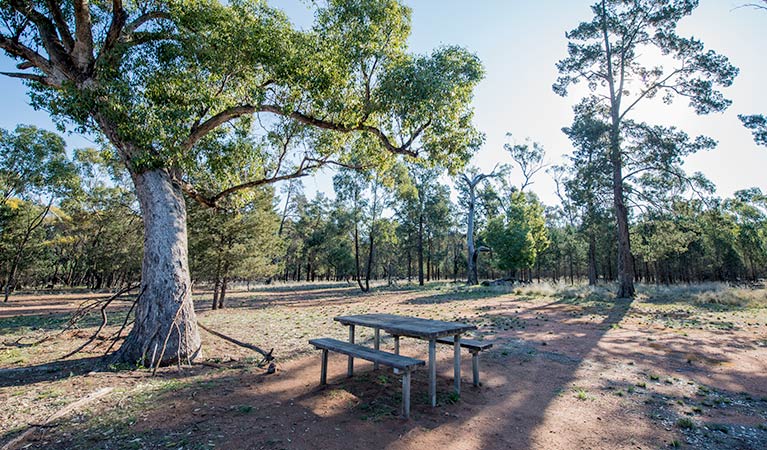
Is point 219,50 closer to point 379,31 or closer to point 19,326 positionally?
point 379,31

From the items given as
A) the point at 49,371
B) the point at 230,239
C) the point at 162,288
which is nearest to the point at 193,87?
the point at 162,288

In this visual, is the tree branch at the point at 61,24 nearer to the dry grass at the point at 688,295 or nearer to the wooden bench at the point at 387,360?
the wooden bench at the point at 387,360

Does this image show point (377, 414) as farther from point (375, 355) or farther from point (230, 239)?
point (230, 239)

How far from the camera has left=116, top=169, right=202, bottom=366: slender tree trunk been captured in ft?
19.5

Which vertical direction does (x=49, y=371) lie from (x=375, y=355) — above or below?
below

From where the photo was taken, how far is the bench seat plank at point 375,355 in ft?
12.6

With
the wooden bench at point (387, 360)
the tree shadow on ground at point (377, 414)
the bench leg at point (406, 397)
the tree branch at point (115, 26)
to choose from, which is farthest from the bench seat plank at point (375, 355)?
the tree branch at point (115, 26)

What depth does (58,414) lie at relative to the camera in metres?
3.75

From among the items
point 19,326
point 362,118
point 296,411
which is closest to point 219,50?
point 362,118

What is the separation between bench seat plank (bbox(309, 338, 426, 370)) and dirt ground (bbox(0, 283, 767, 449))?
0.62 m

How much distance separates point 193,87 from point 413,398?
7127mm

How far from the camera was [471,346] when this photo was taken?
16.0ft

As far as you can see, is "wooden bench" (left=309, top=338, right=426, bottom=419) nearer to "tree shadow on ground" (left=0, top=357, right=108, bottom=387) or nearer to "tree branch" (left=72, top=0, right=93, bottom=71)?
"tree shadow on ground" (left=0, top=357, right=108, bottom=387)

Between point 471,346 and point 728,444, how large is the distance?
8.75 ft
